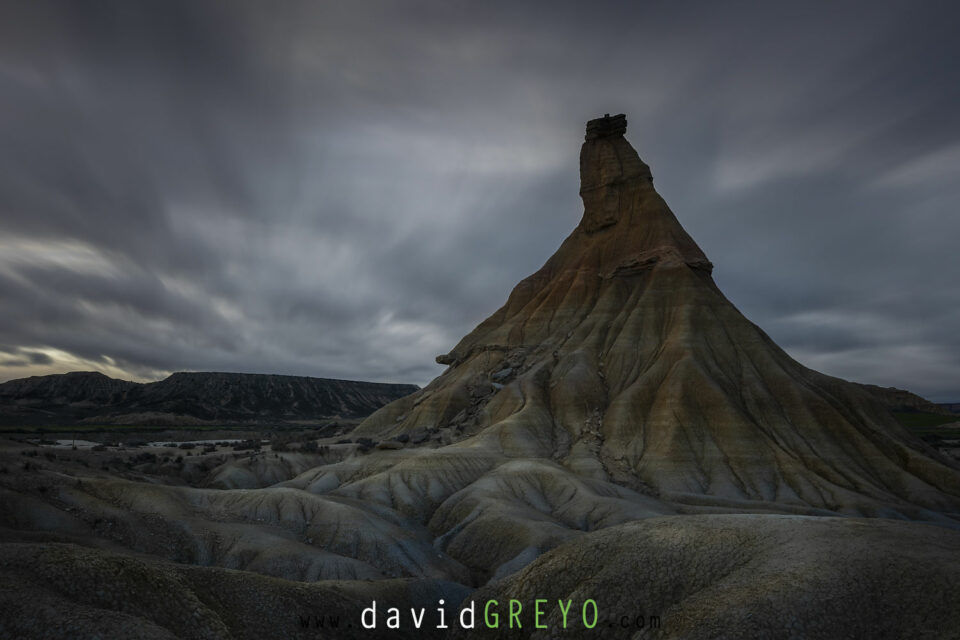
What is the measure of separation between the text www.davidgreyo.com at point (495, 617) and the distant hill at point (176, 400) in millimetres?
131378

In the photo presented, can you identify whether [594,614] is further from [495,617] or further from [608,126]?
[608,126]

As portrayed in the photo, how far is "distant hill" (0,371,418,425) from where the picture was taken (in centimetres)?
13162

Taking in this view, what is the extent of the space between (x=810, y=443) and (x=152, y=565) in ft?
186

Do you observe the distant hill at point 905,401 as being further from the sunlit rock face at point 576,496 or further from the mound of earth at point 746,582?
the mound of earth at point 746,582

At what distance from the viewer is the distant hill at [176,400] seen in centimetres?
13162

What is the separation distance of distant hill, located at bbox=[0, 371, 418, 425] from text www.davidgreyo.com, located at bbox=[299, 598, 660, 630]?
5172 inches

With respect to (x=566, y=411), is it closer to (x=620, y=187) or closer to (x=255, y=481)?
(x=255, y=481)

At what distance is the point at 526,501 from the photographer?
40.3 metres

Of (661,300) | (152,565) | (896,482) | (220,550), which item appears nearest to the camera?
(152,565)

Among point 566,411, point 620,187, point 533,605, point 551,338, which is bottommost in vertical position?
point 533,605

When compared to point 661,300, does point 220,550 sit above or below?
below

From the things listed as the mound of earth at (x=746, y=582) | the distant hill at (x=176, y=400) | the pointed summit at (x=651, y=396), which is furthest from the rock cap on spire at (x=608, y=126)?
the distant hill at (x=176, y=400)

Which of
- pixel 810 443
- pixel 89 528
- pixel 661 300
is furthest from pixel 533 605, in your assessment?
pixel 661 300

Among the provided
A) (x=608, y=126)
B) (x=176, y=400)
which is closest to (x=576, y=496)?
(x=608, y=126)
